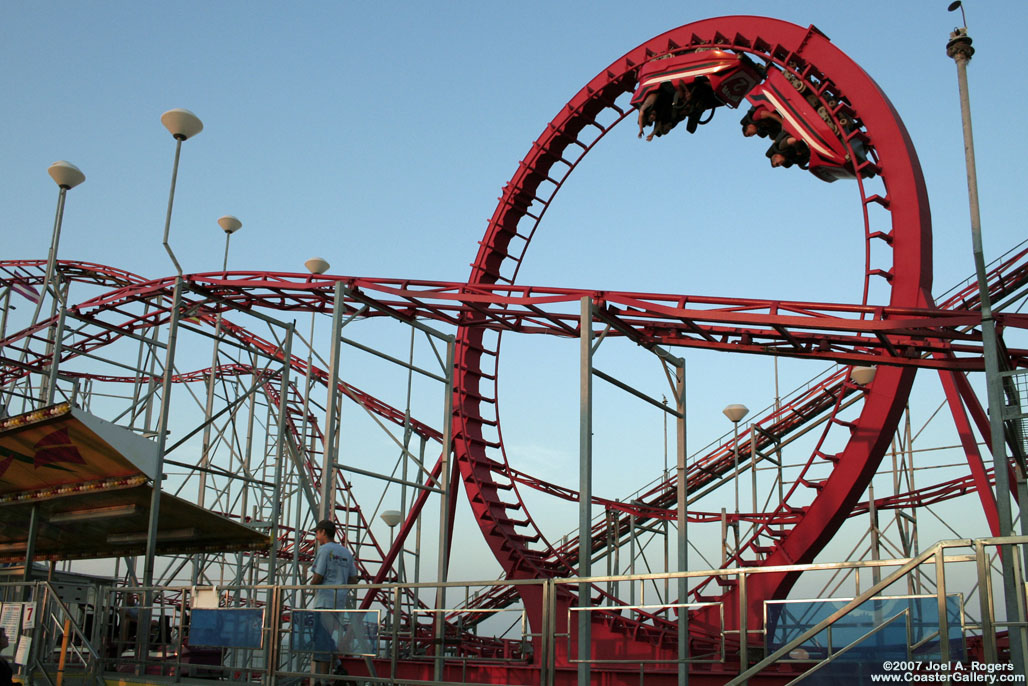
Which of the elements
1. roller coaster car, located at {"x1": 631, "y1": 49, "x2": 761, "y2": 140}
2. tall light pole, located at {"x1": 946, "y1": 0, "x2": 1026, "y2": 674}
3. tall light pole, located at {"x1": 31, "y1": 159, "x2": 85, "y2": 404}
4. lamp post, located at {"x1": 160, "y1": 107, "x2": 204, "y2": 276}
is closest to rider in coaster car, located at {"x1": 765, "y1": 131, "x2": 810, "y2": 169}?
roller coaster car, located at {"x1": 631, "y1": 49, "x2": 761, "y2": 140}

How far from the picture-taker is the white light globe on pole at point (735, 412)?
66.3ft

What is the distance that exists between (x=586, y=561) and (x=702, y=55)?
989cm

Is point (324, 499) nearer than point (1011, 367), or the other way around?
point (324, 499)

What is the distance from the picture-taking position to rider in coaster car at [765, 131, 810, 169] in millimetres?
14250

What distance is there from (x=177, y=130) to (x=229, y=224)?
232 inches

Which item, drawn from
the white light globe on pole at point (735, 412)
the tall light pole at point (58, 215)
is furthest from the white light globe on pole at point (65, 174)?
the white light globe on pole at point (735, 412)

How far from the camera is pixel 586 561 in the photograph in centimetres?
846

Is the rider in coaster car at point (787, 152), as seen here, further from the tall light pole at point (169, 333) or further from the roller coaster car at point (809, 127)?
the tall light pole at point (169, 333)

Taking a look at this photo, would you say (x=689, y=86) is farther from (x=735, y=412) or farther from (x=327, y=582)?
(x=327, y=582)

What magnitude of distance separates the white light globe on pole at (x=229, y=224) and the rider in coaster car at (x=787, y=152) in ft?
32.3

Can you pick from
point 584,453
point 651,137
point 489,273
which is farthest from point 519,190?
point 584,453

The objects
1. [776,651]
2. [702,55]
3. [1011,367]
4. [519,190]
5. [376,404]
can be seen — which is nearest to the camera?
[776,651]

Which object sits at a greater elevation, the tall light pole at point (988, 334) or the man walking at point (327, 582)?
the tall light pole at point (988, 334)

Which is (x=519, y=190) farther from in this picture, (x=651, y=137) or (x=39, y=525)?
(x=39, y=525)
